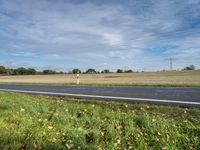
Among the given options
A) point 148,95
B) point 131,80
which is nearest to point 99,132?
point 148,95

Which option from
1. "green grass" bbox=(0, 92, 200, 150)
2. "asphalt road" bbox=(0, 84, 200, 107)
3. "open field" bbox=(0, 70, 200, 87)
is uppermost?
"open field" bbox=(0, 70, 200, 87)

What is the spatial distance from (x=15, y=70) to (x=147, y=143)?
12222 cm

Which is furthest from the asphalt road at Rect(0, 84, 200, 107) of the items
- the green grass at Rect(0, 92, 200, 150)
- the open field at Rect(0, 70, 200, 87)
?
the open field at Rect(0, 70, 200, 87)

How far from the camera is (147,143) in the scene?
625 centimetres

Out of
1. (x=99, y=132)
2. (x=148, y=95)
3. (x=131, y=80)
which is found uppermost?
(x=131, y=80)

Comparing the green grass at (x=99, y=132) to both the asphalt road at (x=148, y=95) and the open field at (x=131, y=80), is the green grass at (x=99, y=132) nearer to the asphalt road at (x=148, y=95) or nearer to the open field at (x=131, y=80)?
the asphalt road at (x=148, y=95)

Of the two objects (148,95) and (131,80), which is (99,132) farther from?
(131,80)

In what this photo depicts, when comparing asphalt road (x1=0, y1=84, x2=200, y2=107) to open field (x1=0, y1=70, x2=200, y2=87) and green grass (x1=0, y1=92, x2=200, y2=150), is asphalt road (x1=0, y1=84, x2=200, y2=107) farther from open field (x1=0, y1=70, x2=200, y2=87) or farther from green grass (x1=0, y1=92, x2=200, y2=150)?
open field (x1=0, y1=70, x2=200, y2=87)

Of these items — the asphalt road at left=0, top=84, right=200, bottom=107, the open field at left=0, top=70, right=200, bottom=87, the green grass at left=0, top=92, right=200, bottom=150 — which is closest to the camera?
the green grass at left=0, top=92, right=200, bottom=150

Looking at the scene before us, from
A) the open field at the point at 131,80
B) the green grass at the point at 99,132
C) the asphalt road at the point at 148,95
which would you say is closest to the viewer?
the green grass at the point at 99,132

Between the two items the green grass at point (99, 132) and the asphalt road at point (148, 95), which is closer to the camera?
the green grass at point (99, 132)

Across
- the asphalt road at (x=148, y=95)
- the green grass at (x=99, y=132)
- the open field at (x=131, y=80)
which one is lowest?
the green grass at (x=99, y=132)

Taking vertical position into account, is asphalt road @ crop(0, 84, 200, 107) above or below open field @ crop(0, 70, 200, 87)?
below

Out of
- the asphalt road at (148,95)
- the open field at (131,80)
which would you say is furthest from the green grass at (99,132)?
the open field at (131,80)
